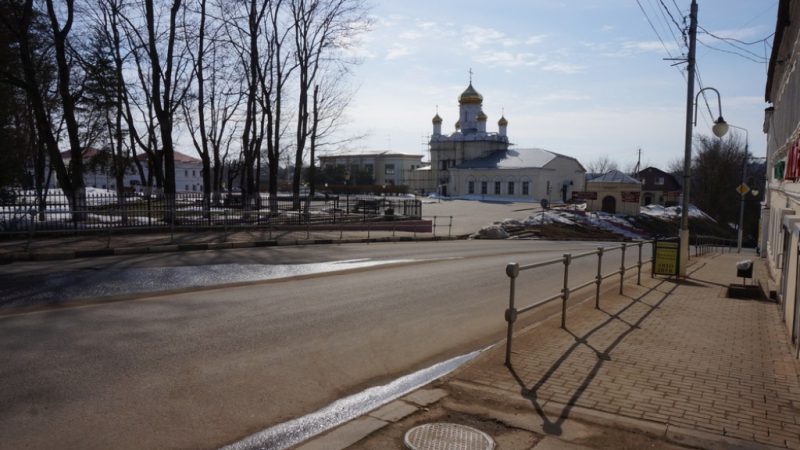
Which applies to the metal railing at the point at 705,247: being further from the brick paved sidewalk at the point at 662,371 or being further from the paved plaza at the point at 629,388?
the paved plaza at the point at 629,388

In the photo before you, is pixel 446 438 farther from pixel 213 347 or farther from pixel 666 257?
pixel 666 257

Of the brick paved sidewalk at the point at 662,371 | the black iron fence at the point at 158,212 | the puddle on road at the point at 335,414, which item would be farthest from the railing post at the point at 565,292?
the black iron fence at the point at 158,212

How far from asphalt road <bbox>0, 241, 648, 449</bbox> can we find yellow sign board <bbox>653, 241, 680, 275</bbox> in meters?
3.97

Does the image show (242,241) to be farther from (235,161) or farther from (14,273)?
(235,161)

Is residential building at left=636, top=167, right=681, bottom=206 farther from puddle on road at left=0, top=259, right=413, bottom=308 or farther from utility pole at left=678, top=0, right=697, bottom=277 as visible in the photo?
puddle on road at left=0, top=259, right=413, bottom=308

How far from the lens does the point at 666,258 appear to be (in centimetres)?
1535

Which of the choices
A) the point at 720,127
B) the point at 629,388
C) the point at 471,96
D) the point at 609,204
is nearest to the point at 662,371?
the point at 629,388

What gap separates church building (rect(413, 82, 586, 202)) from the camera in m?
80.1

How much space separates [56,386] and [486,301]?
7.43m

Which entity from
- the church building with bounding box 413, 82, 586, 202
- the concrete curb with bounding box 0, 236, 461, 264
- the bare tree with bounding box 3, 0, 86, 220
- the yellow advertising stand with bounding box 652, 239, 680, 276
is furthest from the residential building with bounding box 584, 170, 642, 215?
the bare tree with bounding box 3, 0, 86, 220

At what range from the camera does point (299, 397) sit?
5766 millimetres

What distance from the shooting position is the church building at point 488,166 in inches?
3155

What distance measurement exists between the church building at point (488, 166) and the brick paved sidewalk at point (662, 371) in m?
71.1

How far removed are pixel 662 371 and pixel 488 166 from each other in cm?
7892
